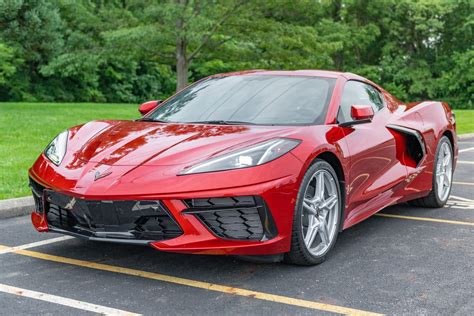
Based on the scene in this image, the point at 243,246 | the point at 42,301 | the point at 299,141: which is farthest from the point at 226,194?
the point at 42,301

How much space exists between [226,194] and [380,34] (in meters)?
40.2

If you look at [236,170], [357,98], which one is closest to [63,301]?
[236,170]

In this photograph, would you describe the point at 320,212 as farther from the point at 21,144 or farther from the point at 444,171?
the point at 21,144

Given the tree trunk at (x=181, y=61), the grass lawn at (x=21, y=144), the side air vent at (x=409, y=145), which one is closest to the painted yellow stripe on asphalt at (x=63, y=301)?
the grass lawn at (x=21, y=144)

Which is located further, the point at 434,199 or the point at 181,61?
the point at 181,61

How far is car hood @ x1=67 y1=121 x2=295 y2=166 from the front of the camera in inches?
156

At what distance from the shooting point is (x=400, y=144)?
554 centimetres

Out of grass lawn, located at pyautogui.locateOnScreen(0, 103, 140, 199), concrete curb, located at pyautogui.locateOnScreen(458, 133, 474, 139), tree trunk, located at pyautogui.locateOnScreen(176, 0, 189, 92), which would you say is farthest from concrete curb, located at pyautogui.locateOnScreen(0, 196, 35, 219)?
tree trunk, located at pyautogui.locateOnScreen(176, 0, 189, 92)

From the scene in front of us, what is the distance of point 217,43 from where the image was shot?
20.6m

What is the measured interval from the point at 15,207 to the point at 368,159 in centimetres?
327

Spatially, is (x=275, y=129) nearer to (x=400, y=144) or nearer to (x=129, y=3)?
(x=400, y=144)

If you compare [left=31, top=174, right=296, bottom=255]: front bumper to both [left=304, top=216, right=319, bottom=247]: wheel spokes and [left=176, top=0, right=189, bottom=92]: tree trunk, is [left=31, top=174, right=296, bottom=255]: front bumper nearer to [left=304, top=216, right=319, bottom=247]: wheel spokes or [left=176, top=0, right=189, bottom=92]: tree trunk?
[left=304, top=216, right=319, bottom=247]: wheel spokes

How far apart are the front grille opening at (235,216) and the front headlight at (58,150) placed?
1.17 meters

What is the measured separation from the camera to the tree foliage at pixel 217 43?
61.7 ft
